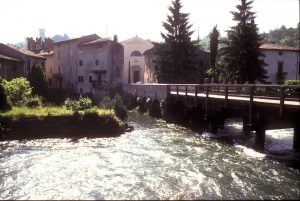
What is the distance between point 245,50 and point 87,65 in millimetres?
27332

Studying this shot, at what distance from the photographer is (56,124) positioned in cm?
2175

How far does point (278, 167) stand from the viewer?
46.5ft

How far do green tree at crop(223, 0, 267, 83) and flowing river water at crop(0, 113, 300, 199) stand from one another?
16622mm

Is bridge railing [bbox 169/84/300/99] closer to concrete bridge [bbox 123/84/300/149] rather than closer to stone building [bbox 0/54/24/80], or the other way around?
concrete bridge [bbox 123/84/300/149]

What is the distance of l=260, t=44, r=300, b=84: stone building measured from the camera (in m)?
46.5

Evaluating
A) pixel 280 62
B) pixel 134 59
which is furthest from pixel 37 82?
pixel 280 62

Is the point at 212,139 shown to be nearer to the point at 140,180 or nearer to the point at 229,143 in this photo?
the point at 229,143

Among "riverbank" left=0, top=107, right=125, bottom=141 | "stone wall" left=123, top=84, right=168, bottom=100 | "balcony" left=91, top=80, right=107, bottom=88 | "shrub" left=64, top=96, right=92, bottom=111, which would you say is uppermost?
"balcony" left=91, top=80, right=107, bottom=88

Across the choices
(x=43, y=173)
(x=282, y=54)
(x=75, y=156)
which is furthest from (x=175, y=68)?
(x=43, y=173)

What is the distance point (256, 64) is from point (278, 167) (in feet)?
70.8

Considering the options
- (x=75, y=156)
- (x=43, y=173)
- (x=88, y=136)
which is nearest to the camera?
(x=43, y=173)

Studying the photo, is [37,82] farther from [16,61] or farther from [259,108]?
[259,108]

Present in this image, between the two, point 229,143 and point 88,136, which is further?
point 88,136

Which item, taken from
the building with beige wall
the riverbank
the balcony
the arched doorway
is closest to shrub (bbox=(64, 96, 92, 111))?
the riverbank
